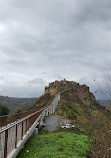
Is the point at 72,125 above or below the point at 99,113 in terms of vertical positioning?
below

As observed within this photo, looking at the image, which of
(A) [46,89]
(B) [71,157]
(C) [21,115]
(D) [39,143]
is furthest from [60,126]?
(A) [46,89]

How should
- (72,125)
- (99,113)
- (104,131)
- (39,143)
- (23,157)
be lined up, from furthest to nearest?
(72,125) → (39,143) → (23,157) → (99,113) → (104,131)

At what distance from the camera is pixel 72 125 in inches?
620

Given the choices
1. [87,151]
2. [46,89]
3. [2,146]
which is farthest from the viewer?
[46,89]

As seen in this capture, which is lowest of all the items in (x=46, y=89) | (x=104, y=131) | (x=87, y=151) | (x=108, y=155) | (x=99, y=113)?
(x=87, y=151)

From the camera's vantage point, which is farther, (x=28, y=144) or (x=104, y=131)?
(x=28, y=144)

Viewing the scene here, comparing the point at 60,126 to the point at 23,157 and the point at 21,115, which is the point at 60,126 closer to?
the point at 21,115

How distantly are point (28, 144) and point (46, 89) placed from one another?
8348 centimetres

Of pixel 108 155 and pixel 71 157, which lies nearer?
pixel 108 155

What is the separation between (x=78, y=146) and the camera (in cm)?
966

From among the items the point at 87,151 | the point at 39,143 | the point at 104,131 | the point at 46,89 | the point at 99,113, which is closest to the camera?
the point at 104,131

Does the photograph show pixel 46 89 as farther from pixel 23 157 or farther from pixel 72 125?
pixel 23 157

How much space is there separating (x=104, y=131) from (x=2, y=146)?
314 cm

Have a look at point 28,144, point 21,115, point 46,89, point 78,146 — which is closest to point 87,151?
point 78,146
